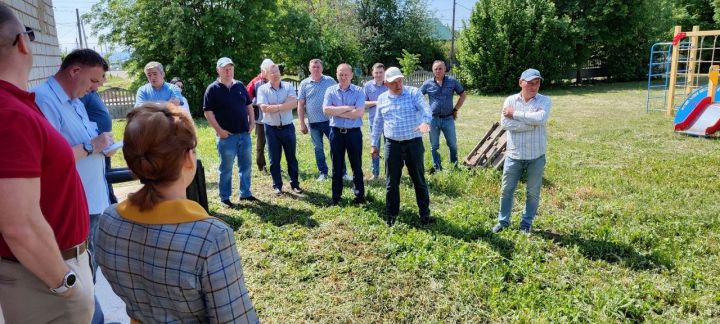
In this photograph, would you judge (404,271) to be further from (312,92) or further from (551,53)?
(551,53)

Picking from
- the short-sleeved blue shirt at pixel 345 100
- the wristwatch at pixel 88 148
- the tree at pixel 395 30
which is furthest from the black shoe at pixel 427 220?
the tree at pixel 395 30

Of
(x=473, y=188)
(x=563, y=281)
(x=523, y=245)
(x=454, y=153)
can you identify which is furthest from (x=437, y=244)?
(x=454, y=153)

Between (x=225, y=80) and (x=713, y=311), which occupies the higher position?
(x=225, y=80)

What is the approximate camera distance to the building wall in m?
4.81

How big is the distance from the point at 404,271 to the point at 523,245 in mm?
1212

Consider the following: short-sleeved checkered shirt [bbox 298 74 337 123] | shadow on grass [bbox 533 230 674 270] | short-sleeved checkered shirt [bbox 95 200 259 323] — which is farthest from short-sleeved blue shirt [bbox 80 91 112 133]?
shadow on grass [bbox 533 230 674 270]

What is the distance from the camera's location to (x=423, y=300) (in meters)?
3.50

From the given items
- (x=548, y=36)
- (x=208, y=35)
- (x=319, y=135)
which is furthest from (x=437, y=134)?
(x=548, y=36)

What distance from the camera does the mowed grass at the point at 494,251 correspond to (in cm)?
338

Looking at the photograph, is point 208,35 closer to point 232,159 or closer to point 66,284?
point 232,159

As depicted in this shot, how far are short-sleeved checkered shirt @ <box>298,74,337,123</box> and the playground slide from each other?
7.67 metres

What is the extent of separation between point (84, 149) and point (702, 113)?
11.0 m

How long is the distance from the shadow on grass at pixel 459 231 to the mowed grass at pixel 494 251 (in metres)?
0.02

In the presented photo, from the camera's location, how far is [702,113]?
9453 millimetres
